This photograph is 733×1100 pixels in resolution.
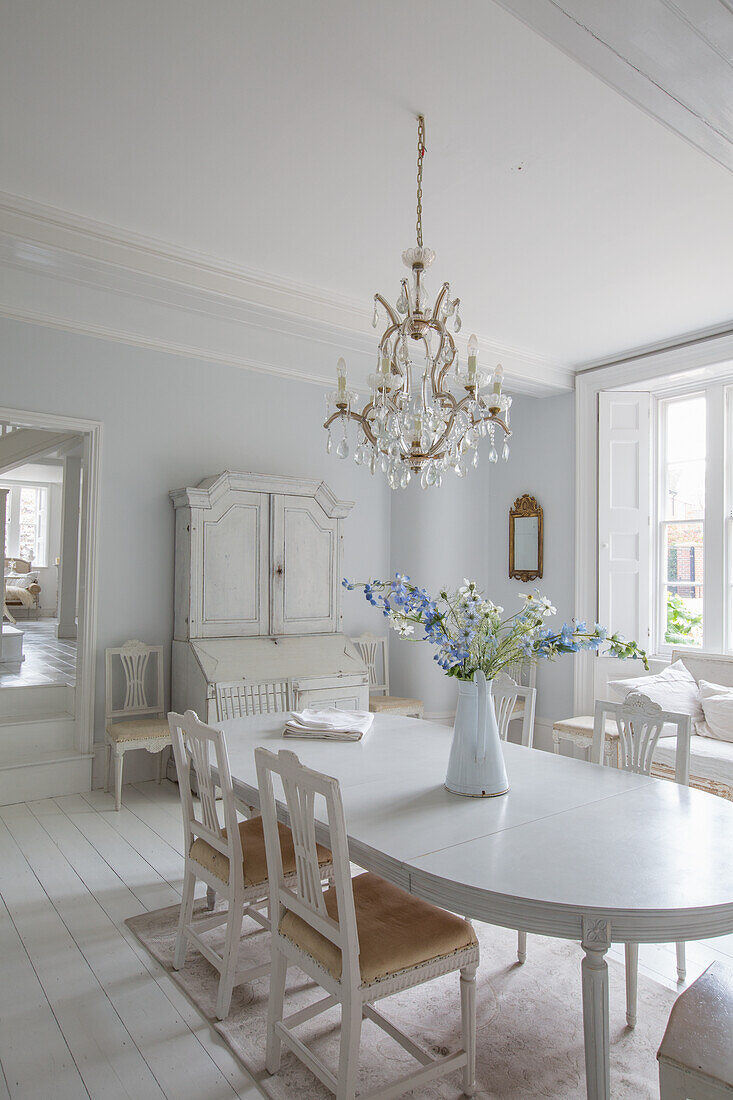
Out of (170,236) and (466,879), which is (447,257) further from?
(466,879)

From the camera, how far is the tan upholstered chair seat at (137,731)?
166 inches

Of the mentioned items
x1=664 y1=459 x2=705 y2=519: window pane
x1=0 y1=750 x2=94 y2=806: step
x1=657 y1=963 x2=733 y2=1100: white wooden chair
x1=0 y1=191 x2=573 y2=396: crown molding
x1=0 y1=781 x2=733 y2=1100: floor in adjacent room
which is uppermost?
x1=0 y1=191 x2=573 y2=396: crown molding

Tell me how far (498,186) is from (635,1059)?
10.4ft

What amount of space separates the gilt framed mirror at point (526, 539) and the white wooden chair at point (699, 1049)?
13.7ft

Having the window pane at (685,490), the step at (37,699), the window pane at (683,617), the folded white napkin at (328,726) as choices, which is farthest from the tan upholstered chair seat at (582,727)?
the step at (37,699)

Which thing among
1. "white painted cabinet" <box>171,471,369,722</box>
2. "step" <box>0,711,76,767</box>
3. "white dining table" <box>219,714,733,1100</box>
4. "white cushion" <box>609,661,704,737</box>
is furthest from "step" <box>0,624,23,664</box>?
"white cushion" <box>609,661,704,737</box>

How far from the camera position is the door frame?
452 cm

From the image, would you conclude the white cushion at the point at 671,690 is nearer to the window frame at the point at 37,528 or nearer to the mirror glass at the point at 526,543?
the mirror glass at the point at 526,543

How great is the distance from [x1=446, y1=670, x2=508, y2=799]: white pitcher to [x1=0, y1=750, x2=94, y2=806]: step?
10.2 feet

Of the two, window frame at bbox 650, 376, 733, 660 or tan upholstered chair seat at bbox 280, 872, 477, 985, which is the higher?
window frame at bbox 650, 376, 733, 660

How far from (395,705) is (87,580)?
92.9 inches

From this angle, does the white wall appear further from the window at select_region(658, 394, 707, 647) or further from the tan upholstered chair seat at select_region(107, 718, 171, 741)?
the window at select_region(658, 394, 707, 647)

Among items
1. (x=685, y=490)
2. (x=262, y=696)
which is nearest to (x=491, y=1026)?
(x=262, y=696)

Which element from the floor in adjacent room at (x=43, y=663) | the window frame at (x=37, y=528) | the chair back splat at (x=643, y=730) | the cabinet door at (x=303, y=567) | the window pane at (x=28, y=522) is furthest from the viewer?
the window pane at (x=28, y=522)
